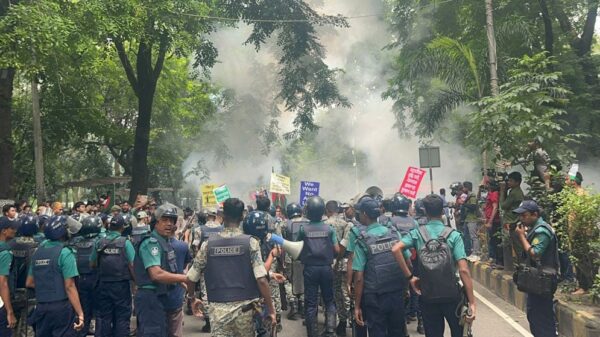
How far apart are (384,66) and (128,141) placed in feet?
60.2

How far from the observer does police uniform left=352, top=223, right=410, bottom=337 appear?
5.01m

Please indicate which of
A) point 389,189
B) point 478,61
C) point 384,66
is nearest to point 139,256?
point 478,61

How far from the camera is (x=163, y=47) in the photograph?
52.5 ft

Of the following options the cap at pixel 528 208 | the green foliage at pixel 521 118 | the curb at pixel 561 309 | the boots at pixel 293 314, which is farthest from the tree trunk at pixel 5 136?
the cap at pixel 528 208

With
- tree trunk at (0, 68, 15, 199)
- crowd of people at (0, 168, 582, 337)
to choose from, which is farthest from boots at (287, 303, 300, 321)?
tree trunk at (0, 68, 15, 199)

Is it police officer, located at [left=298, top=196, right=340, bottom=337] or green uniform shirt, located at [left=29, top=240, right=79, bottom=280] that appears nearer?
green uniform shirt, located at [left=29, top=240, right=79, bottom=280]

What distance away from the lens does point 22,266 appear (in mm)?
6016

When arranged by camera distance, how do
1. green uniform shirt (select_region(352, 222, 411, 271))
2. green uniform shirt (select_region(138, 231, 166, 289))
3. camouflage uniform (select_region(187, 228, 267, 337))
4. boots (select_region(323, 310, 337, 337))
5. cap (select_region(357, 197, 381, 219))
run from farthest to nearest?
1. boots (select_region(323, 310, 337, 337))
2. cap (select_region(357, 197, 381, 219))
3. green uniform shirt (select_region(352, 222, 411, 271))
4. green uniform shirt (select_region(138, 231, 166, 289))
5. camouflage uniform (select_region(187, 228, 267, 337))

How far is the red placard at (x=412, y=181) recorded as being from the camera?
13.1 metres

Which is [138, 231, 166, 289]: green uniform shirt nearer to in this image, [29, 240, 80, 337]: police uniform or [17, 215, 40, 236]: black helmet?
[29, 240, 80, 337]: police uniform

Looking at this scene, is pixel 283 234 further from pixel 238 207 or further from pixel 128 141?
pixel 128 141

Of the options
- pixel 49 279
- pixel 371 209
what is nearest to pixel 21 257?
pixel 49 279

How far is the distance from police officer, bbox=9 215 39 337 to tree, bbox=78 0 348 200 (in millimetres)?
6663

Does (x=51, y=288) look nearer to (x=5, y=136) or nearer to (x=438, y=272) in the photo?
(x=438, y=272)
